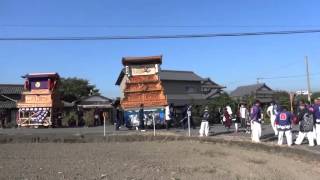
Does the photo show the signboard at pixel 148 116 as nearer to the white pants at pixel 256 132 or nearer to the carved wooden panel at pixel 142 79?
the carved wooden panel at pixel 142 79

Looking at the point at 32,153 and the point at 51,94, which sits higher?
the point at 51,94

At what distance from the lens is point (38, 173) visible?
526 inches

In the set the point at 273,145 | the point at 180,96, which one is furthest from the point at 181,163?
the point at 180,96

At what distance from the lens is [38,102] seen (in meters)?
40.2

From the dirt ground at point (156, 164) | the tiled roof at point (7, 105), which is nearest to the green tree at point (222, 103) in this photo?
the dirt ground at point (156, 164)

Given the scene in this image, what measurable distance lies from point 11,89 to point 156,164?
49670 mm

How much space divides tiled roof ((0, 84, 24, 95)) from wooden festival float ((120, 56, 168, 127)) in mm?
30198

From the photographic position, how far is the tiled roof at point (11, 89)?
199 feet

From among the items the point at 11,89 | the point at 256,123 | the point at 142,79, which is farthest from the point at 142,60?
the point at 11,89

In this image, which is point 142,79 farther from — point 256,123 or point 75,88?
point 75,88

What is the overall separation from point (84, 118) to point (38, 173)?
3220cm

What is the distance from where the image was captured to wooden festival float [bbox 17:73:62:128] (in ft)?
131

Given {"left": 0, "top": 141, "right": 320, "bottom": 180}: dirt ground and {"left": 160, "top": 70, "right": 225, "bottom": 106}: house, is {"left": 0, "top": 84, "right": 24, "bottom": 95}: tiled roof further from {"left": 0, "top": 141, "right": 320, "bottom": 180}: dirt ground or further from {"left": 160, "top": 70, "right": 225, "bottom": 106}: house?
{"left": 0, "top": 141, "right": 320, "bottom": 180}: dirt ground

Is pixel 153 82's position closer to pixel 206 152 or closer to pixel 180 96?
pixel 206 152
